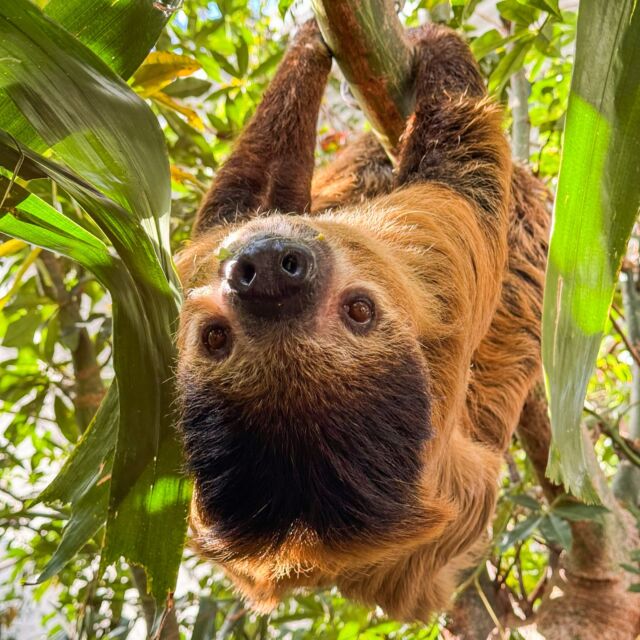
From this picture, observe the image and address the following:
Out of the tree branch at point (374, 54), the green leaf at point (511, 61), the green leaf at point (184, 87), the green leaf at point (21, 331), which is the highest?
the green leaf at point (184, 87)

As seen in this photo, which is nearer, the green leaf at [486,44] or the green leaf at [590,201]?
the green leaf at [590,201]

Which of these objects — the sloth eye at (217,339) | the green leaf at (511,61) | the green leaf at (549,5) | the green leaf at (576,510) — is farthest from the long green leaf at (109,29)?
the green leaf at (576,510)

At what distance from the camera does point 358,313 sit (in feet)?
6.81

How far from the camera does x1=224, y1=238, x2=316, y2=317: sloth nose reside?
1.76 metres

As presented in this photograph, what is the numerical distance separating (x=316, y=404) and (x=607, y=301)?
0.90m

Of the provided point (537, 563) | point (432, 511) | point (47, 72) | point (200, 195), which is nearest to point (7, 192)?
point (47, 72)

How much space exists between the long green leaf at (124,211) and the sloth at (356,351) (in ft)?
0.71

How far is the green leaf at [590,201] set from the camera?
1120 millimetres

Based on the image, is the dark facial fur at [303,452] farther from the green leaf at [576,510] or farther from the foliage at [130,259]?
the green leaf at [576,510]

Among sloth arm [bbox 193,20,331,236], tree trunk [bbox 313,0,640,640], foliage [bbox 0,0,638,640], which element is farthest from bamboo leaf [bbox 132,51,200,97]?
tree trunk [bbox 313,0,640,640]

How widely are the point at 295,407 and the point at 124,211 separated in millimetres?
799

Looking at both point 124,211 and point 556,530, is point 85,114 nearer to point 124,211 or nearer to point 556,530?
point 124,211

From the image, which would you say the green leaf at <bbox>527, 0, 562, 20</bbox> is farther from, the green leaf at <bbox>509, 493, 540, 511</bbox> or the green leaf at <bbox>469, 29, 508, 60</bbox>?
the green leaf at <bbox>509, 493, 540, 511</bbox>

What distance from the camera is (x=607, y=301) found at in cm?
126
